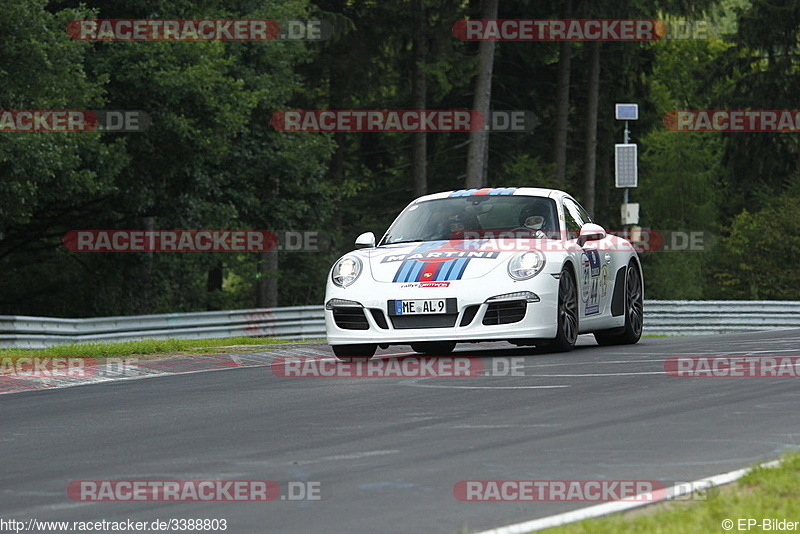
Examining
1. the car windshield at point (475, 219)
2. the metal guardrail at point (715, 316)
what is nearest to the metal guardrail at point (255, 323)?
the metal guardrail at point (715, 316)

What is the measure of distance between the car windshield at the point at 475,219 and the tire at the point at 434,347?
42.8 inches

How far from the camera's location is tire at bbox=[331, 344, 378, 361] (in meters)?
Result: 13.2

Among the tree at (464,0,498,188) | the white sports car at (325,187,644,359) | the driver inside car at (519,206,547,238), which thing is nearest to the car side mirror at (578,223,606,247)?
the white sports car at (325,187,644,359)

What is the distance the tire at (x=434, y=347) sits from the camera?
12.9 m

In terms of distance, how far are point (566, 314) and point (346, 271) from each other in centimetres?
214

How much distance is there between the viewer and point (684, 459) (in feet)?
22.1

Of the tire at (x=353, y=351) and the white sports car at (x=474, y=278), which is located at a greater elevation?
the white sports car at (x=474, y=278)

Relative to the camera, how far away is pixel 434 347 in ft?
45.1

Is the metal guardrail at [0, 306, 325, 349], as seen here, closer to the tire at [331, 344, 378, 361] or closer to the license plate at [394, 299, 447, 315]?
the tire at [331, 344, 378, 361]

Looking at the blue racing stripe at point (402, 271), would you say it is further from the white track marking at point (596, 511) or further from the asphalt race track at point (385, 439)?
the white track marking at point (596, 511)

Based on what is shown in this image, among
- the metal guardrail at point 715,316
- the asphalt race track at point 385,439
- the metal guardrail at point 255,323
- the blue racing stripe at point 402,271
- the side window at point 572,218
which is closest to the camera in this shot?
the asphalt race track at point 385,439

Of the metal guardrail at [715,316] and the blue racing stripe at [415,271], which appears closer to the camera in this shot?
the blue racing stripe at [415,271]

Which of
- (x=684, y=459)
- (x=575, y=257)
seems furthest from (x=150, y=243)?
(x=684, y=459)

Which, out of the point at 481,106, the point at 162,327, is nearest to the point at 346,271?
the point at 162,327
